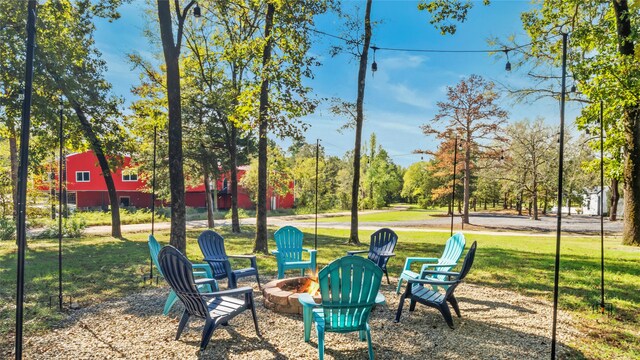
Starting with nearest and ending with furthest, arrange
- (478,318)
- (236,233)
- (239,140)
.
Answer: (478,318), (236,233), (239,140)

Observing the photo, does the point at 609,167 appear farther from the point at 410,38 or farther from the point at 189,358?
the point at 189,358

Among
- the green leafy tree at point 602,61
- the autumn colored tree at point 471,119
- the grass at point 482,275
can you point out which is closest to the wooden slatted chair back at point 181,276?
the grass at point 482,275

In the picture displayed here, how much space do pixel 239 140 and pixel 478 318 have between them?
46.8 feet

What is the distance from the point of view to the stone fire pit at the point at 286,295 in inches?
180

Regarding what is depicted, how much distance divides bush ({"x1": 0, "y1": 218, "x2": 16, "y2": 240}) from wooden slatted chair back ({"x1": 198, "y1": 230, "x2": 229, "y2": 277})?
39.3ft

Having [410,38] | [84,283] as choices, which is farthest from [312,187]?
[84,283]

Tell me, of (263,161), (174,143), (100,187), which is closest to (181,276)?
(174,143)

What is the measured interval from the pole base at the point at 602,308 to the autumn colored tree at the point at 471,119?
14.9 metres

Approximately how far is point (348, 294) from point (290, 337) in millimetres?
1013

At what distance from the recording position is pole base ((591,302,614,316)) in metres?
4.83

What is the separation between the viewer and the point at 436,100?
20.1 meters

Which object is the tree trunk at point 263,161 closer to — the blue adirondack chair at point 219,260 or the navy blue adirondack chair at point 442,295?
the blue adirondack chair at point 219,260

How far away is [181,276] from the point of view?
141 inches

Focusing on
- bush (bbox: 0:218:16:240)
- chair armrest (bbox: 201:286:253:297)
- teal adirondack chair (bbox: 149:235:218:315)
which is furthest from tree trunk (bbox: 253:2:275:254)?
bush (bbox: 0:218:16:240)
